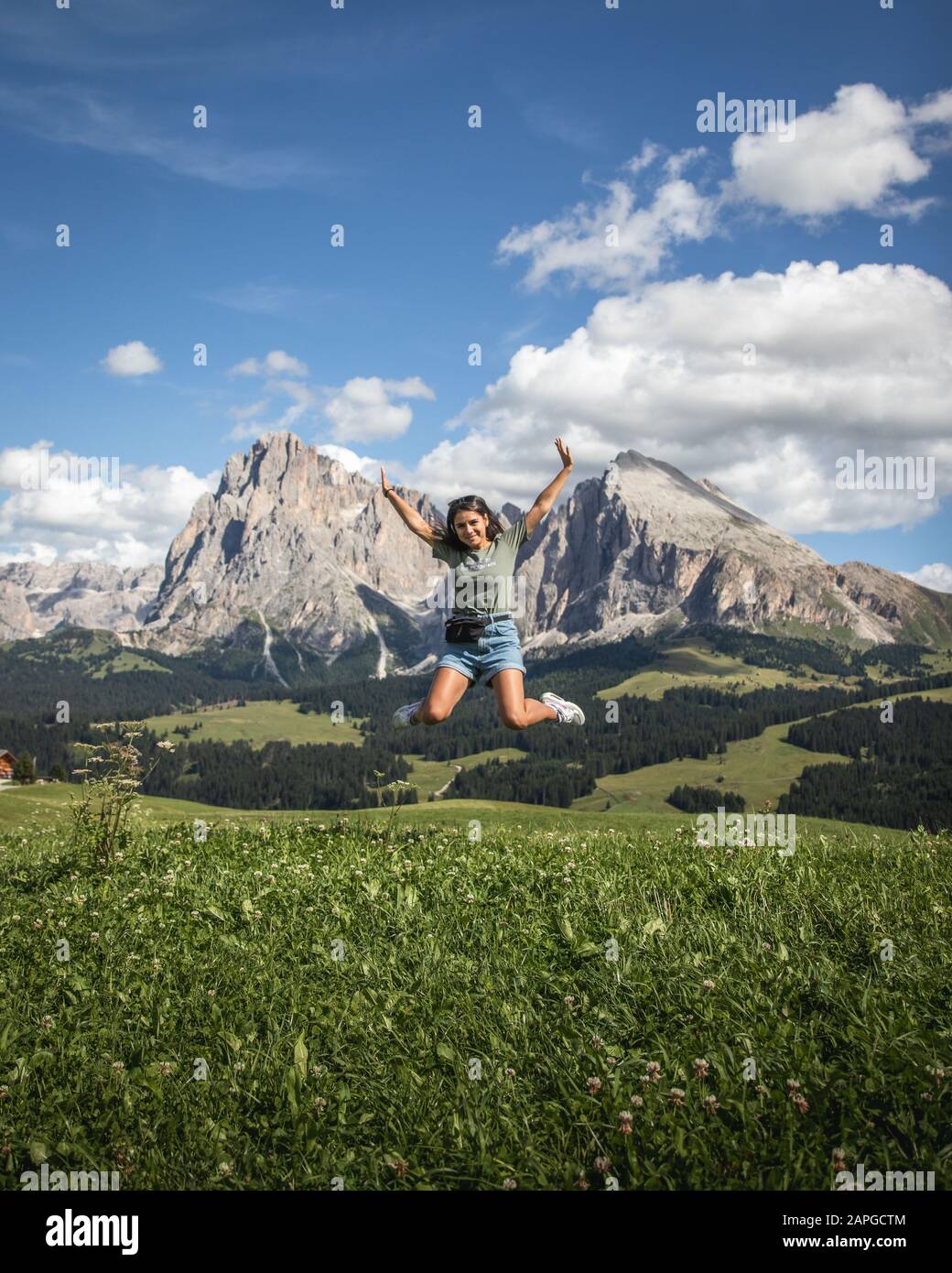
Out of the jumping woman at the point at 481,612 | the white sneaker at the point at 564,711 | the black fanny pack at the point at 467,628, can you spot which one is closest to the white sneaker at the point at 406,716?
the jumping woman at the point at 481,612

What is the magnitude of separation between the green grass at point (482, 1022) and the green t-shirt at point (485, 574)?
14.4 feet

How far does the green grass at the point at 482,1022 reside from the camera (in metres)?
6.28

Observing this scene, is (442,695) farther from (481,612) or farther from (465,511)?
(465,511)

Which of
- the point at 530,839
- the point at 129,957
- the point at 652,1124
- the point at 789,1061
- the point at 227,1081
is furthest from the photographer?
the point at 530,839

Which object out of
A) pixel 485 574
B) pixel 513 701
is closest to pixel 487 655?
pixel 513 701

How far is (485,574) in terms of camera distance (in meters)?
14.1

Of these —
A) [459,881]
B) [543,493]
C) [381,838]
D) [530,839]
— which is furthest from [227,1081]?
[543,493]

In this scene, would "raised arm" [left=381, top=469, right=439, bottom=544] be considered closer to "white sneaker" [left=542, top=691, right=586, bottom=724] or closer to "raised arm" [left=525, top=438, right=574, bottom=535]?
"raised arm" [left=525, top=438, right=574, bottom=535]

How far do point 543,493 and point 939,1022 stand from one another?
9750 mm

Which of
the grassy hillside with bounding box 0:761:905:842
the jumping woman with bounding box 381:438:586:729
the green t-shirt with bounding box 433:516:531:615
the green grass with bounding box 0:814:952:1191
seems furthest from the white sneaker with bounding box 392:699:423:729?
the green grass with bounding box 0:814:952:1191

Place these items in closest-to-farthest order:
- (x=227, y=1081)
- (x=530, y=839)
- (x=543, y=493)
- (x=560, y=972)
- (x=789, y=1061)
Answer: (x=789, y=1061)
(x=227, y=1081)
(x=560, y=972)
(x=543, y=493)
(x=530, y=839)

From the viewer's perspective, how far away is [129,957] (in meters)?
9.69

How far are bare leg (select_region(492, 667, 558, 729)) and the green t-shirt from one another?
1.12m
